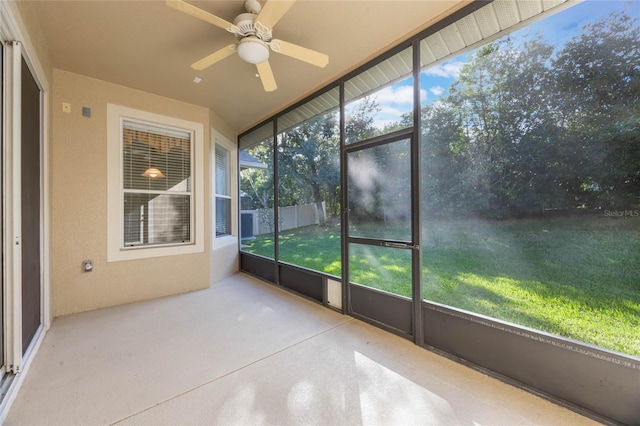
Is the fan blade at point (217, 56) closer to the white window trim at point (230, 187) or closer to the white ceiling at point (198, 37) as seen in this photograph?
the white ceiling at point (198, 37)

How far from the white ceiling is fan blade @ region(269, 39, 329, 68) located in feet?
1.15

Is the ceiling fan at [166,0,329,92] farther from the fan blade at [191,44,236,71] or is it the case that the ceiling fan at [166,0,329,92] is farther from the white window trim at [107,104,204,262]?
the white window trim at [107,104,204,262]

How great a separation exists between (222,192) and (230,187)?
0.25 meters

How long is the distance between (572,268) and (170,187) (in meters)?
4.44

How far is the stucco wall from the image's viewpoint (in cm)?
304

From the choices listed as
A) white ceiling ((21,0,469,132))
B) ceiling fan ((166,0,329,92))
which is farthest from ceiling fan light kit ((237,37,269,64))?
white ceiling ((21,0,469,132))

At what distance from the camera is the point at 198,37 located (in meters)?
2.40

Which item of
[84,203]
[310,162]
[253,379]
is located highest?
[310,162]

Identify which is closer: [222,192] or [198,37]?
[198,37]

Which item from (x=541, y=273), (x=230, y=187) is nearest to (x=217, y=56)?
(x=541, y=273)

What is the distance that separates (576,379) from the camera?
62.3 inches

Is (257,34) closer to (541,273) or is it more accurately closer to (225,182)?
(541,273)

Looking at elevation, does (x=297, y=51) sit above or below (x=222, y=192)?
above

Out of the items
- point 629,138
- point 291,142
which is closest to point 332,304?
point 291,142
